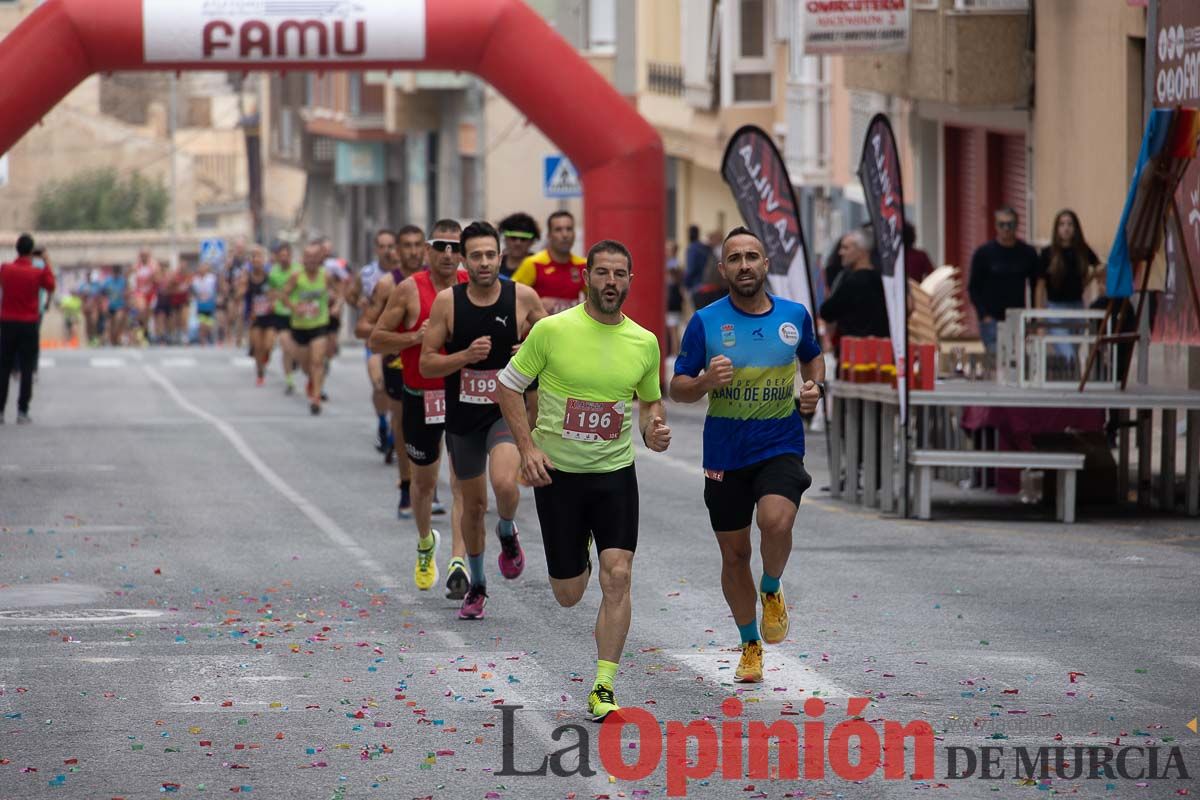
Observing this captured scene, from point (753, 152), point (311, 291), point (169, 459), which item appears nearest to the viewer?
point (753, 152)

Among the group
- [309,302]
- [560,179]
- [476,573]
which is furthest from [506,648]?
[560,179]

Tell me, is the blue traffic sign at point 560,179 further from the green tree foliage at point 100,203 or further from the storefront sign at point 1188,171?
the green tree foliage at point 100,203

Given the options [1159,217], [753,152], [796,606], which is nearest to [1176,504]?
[1159,217]

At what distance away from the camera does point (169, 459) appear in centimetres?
Result: 2075

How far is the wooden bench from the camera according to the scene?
15273 mm

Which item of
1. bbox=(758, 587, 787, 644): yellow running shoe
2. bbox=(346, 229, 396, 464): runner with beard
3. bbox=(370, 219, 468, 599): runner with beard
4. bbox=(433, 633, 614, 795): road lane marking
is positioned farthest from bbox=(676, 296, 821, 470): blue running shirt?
bbox=(346, 229, 396, 464): runner with beard

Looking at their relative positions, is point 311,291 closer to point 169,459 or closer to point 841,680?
point 169,459

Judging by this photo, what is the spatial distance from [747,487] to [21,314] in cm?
1697

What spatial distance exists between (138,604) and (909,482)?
5.87 metres

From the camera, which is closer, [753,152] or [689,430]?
[753,152]

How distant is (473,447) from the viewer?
11336 mm

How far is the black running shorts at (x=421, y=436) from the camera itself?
12266mm

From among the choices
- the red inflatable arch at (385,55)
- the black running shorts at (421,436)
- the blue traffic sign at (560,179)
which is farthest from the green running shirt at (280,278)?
the black running shorts at (421,436)

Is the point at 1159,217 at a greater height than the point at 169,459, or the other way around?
the point at 1159,217
